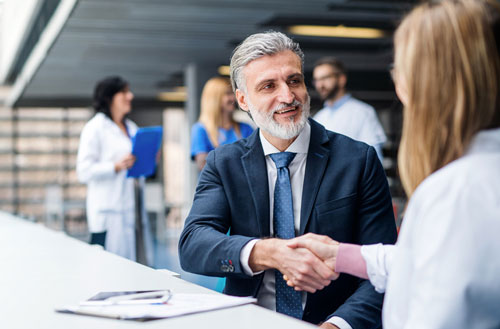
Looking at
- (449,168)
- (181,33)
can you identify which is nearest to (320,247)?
(449,168)

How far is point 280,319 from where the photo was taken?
111 centimetres

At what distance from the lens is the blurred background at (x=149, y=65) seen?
261 inches

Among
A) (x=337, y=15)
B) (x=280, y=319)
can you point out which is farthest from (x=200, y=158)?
(x=337, y=15)

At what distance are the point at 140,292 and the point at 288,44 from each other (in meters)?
0.92

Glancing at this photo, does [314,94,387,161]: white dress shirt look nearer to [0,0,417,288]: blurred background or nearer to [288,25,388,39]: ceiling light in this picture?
[0,0,417,288]: blurred background

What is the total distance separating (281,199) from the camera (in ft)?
5.67

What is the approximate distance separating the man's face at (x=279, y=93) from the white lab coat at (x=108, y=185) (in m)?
2.10

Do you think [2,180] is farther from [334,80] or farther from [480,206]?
[480,206]

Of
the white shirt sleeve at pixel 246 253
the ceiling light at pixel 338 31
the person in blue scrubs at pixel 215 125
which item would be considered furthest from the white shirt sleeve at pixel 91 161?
the ceiling light at pixel 338 31

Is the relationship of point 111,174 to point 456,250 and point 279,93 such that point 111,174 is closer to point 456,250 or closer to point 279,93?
point 279,93

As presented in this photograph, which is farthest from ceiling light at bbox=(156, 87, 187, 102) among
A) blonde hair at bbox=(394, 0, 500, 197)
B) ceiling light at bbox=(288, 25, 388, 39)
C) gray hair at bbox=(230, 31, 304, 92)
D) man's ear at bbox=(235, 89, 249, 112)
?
blonde hair at bbox=(394, 0, 500, 197)

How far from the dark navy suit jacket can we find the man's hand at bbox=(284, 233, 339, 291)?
0.61 feet

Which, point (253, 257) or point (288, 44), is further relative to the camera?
point (288, 44)

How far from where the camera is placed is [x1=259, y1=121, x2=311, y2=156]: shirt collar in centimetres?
179
